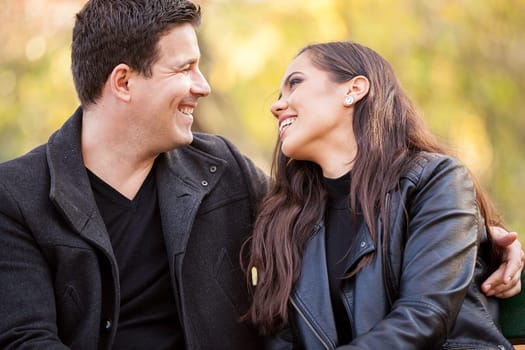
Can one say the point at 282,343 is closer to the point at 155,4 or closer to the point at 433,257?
the point at 433,257

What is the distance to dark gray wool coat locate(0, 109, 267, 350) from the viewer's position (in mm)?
3348

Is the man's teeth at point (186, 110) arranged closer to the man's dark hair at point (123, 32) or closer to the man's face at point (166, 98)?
the man's face at point (166, 98)

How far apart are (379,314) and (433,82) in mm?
4075

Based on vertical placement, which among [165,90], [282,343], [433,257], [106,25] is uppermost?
[106,25]

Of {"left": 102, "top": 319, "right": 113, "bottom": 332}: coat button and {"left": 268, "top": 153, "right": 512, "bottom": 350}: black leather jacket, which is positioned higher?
{"left": 268, "top": 153, "right": 512, "bottom": 350}: black leather jacket

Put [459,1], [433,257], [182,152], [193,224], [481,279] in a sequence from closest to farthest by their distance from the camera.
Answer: [433,257], [481,279], [193,224], [182,152], [459,1]

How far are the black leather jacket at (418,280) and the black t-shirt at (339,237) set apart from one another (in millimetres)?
42

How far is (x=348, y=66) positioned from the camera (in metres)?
3.61

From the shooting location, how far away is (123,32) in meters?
3.73

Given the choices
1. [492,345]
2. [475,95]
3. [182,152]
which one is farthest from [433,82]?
[492,345]

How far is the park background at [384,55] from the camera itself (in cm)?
702

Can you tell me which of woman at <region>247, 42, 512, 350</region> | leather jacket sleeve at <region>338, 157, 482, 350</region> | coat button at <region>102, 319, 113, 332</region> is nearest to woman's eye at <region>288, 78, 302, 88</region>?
woman at <region>247, 42, 512, 350</region>

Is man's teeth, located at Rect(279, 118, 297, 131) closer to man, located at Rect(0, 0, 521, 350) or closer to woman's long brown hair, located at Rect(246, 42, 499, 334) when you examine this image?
woman's long brown hair, located at Rect(246, 42, 499, 334)

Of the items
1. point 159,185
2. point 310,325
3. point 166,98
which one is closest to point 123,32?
point 166,98
